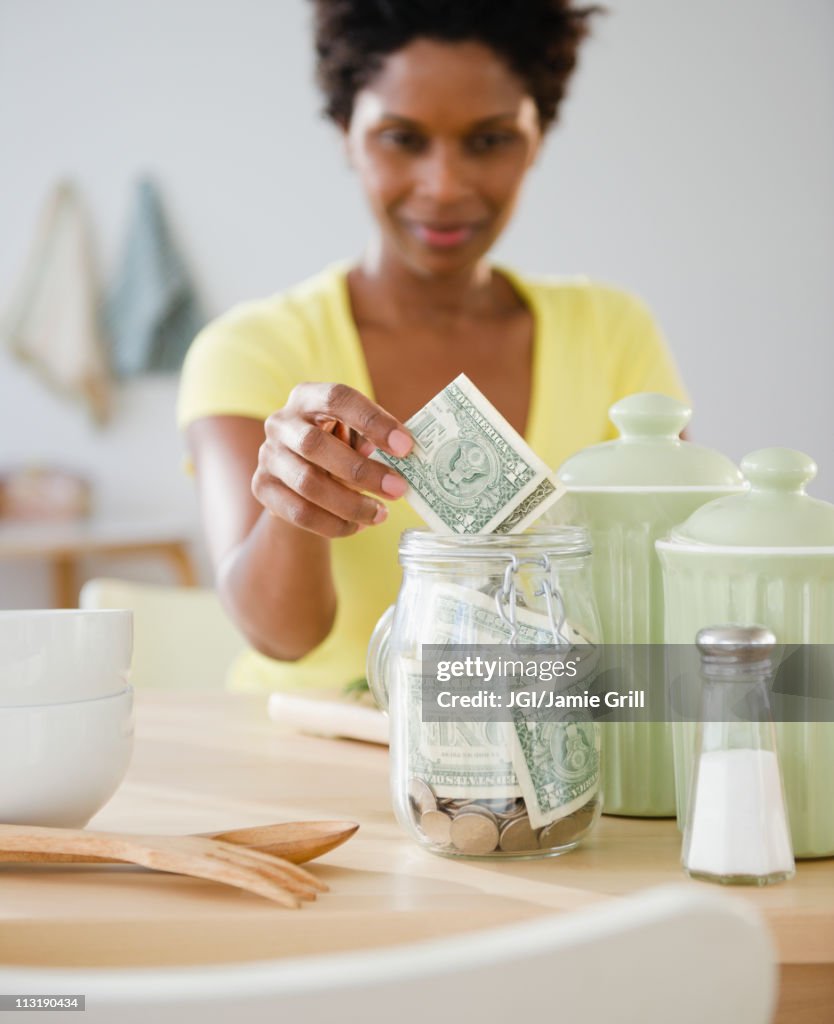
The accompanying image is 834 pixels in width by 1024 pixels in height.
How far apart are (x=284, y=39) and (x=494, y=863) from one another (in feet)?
12.5

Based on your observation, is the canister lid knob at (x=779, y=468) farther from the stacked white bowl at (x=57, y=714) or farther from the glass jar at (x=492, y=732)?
the stacked white bowl at (x=57, y=714)

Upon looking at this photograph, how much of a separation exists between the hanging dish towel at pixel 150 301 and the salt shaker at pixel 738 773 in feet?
11.8

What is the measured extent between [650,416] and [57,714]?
378 millimetres

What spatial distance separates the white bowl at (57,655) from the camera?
2.03 ft

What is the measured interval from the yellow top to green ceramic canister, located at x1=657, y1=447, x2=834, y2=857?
0.87 m

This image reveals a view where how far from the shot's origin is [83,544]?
3.51m

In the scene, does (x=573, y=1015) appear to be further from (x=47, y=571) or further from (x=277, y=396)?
(x=47, y=571)

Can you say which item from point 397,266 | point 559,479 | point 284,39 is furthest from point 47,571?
point 559,479

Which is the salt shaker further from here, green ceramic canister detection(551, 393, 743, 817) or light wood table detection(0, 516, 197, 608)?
light wood table detection(0, 516, 197, 608)

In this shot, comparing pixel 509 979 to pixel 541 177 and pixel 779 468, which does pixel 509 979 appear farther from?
pixel 541 177

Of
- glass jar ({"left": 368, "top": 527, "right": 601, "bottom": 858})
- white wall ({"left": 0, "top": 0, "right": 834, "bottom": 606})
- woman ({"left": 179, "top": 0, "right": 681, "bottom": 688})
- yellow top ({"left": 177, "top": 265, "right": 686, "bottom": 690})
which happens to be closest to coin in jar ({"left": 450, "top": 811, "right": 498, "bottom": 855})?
glass jar ({"left": 368, "top": 527, "right": 601, "bottom": 858})

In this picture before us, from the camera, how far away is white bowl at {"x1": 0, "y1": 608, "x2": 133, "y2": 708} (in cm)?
62

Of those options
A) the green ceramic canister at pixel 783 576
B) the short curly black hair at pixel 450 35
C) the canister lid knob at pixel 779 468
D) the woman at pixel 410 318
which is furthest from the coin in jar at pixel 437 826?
the short curly black hair at pixel 450 35
